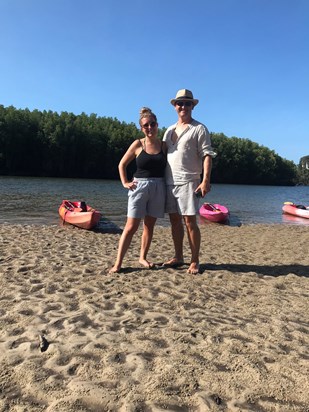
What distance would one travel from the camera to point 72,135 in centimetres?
7062

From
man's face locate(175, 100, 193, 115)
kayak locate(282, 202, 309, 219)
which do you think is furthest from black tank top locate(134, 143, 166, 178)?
kayak locate(282, 202, 309, 219)

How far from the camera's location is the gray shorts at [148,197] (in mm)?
5164

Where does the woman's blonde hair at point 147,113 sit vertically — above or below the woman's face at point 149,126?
above

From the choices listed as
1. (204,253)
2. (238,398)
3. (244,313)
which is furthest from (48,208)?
(238,398)

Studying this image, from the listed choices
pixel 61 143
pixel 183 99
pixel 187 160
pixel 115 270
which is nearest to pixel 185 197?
pixel 187 160

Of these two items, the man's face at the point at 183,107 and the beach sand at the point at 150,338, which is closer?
the beach sand at the point at 150,338

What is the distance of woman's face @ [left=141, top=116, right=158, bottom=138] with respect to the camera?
16.6ft

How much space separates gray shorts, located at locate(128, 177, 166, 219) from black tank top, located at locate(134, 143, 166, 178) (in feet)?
0.26

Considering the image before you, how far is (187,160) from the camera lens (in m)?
5.02

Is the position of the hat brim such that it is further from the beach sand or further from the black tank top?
the beach sand

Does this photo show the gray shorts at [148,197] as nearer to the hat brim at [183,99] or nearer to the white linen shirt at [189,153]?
the white linen shirt at [189,153]

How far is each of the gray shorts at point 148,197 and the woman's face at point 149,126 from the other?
0.65 meters

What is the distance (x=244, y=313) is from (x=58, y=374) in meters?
2.26

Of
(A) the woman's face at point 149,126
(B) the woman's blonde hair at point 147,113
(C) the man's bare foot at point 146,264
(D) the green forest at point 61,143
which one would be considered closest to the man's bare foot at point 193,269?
(C) the man's bare foot at point 146,264
